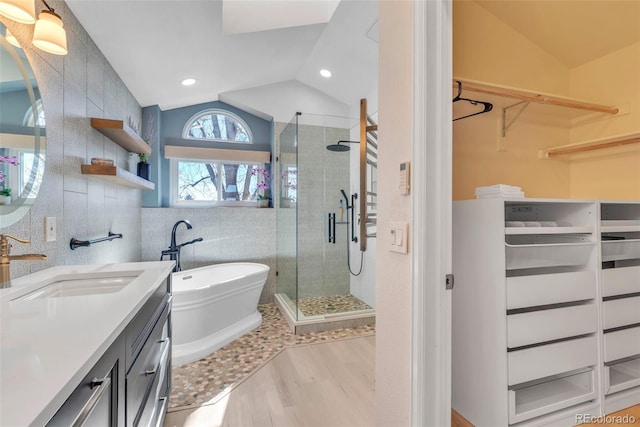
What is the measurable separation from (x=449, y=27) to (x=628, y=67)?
1749 mm

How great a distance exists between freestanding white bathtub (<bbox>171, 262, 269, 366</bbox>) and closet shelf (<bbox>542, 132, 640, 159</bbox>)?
2.69 meters

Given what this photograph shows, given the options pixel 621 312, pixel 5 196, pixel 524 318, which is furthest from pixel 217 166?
pixel 621 312

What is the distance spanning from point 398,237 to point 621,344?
1600 millimetres

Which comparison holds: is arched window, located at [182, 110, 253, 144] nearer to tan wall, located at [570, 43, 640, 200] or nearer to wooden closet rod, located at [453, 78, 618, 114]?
wooden closet rod, located at [453, 78, 618, 114]

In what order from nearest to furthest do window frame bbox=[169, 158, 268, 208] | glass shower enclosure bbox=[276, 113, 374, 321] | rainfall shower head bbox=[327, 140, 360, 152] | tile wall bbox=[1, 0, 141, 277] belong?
1. tile wall bbox=[1, 0, 141, 277]
2. glass shower enclosure bbox=[276, 113, 374, 321]
3. rainfall shower head bbox=[327, 140, 360, 152]
4. window frame bbox=[169, 158, 268, 208]

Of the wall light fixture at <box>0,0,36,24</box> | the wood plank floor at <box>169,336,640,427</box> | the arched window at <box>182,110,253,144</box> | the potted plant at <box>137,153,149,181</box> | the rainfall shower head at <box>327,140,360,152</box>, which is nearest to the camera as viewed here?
the wall light fixture at <box>0,0,36,24</box>

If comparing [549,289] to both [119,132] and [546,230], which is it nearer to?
[546,230]

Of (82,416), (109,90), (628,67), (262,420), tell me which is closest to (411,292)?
(82,416)

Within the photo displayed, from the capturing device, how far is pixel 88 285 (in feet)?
4.63

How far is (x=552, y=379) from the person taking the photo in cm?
175

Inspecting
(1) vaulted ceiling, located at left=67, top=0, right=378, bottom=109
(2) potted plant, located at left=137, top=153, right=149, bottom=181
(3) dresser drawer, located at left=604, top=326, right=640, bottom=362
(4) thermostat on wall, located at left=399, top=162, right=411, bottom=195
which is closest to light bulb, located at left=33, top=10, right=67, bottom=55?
(1) vaulted ceiling, located at left=67, top=0, right=378, bottom=109

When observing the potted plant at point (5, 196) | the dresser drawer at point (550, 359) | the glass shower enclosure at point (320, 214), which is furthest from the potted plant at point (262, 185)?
the dresser drawer at point (550, 359)

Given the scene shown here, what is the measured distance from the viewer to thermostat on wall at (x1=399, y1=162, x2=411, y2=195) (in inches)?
45.0

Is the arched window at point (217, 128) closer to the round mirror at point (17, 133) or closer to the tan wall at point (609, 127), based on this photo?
the round mirror at point (17, 133)
